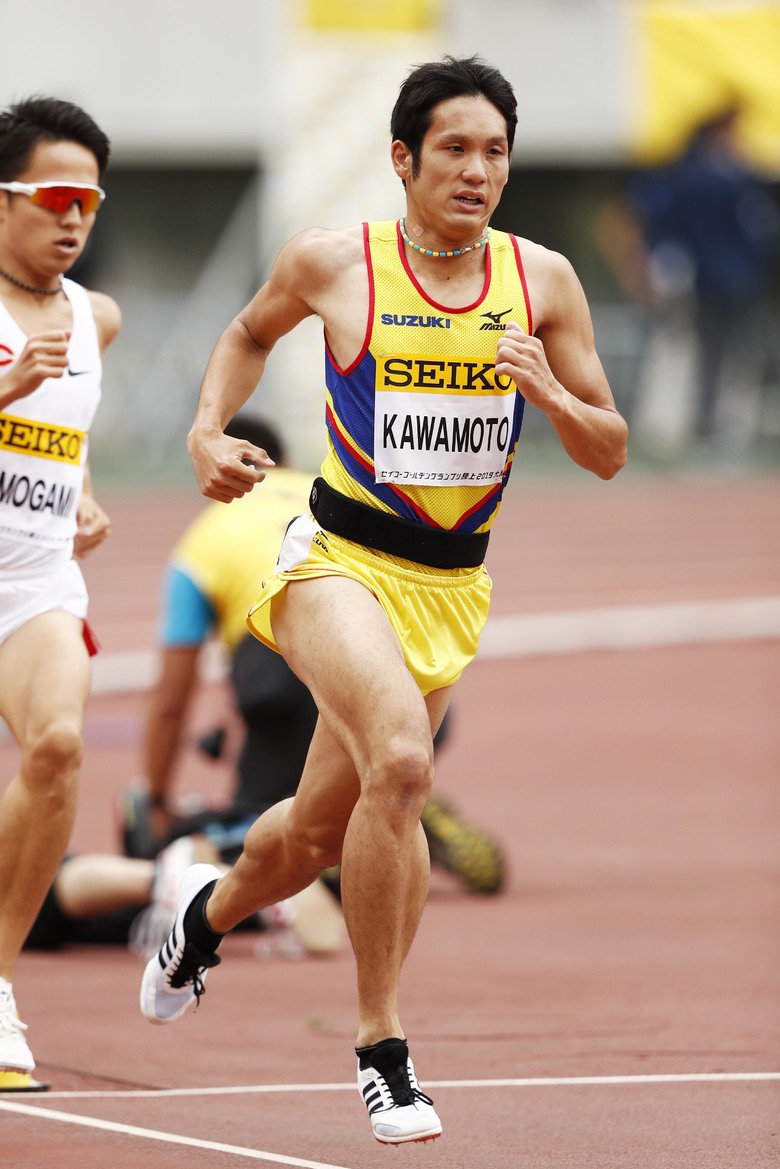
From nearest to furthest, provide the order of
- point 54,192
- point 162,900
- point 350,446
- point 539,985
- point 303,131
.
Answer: point 350,446, point 54,192, point 539,985, point 162,900, point 303,131

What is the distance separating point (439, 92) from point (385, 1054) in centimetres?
231

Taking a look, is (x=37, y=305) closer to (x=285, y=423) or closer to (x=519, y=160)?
(x=285, y=423)

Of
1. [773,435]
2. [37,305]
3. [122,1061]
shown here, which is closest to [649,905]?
[122,1061]

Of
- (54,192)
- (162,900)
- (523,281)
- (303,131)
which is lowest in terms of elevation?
(162,900)

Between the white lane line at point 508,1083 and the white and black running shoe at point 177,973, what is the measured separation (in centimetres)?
22

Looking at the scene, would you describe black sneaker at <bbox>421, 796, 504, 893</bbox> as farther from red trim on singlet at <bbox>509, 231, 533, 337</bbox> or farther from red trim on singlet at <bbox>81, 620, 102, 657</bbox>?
red trim on singlet at <bbox>509, 231, 533, 337</bbox>

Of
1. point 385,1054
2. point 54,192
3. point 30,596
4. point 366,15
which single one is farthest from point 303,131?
point 385,1054

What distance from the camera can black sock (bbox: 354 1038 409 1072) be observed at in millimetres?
4941

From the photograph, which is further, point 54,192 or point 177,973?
point 54,192

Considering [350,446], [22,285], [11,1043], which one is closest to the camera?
[350,446]

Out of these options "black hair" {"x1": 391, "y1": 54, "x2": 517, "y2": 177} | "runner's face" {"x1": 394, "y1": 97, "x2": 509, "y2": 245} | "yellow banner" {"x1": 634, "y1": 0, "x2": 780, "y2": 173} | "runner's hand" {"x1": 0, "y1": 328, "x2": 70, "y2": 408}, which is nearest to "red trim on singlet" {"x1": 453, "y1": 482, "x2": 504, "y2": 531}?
"runner's face" {"x1": 394, "y1": 97, "x2": 509, "y2": 245}

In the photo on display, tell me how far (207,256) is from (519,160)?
429 centimetres

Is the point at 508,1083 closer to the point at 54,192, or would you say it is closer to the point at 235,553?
the point at 54,192

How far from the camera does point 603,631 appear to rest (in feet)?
53.7
